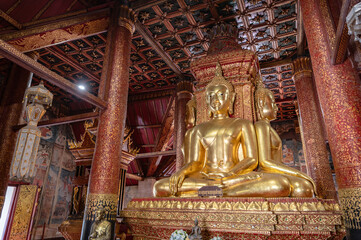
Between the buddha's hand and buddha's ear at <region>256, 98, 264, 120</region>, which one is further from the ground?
buddha's ear at <region>256, 98, 264, 120</region>

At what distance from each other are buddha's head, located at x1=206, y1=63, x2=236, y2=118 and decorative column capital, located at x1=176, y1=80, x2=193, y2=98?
425 centimetres

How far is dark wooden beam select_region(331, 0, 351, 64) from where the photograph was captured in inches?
80.1

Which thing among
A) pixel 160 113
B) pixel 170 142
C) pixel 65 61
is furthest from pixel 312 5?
pixel 170 142

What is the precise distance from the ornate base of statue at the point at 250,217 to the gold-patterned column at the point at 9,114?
377 centimetres

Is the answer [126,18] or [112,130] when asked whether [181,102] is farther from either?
[112,130]

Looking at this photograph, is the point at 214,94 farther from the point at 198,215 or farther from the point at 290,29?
the point at 290,29

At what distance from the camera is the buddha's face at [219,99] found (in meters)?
3.55

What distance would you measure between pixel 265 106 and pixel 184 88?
A: 183 inches

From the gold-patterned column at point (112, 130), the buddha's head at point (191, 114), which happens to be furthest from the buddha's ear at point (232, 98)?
the gold-patterned column at point (112, 130)

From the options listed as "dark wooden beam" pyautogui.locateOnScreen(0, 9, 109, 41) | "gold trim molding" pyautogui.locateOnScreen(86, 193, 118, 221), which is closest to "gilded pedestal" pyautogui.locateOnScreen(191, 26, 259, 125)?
"gold trim molding" pyautogui.locateOnScreen(86, 193, 118, 221)

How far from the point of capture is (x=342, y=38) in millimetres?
2334

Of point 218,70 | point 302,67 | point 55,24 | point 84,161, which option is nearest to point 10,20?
point 55,24

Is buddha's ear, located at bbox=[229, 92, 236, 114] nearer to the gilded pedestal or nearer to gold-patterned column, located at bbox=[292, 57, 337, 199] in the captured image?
the gilded pedestal

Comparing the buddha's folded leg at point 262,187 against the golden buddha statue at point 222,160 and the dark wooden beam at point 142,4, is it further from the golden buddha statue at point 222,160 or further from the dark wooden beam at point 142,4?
the dark wooden beam at point 142,4
